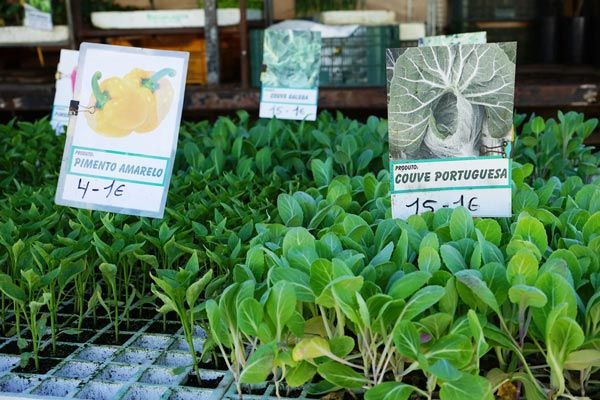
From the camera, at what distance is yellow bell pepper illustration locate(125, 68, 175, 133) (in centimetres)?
179

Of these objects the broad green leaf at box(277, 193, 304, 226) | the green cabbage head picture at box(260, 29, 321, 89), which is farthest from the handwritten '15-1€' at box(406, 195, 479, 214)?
the green cabbage head picture at box(260, 29, 321, 89)

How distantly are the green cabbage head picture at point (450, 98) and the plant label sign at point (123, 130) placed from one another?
22.1 inches

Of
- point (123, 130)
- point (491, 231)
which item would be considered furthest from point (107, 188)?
point (491, 231)

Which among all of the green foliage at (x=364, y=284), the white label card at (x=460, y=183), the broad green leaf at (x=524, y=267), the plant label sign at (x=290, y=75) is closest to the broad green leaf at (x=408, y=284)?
the green foliage at (x=364, y=284)

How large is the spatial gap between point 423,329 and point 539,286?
18cm

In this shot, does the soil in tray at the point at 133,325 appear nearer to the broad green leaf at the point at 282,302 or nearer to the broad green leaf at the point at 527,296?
the broad green leaf at the point at 282,302

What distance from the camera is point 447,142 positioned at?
1518 mm

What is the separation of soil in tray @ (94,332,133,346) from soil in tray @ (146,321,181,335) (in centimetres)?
5

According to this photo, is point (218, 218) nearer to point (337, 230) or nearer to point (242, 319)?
point (337, 230)

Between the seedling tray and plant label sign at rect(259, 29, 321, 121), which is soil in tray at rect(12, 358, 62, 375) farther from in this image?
plant label sign at rect(259, 29, 321, 121)

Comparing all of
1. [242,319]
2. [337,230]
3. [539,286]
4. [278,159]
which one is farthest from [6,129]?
[539,286]

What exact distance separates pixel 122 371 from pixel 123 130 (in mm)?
644

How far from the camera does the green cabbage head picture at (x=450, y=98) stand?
150 cm

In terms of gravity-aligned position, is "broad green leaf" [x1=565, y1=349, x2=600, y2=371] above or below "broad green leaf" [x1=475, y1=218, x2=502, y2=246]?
below
